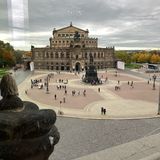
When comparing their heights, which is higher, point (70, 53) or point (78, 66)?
point (70, 53)

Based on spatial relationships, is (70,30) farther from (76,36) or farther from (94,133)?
(94,133)

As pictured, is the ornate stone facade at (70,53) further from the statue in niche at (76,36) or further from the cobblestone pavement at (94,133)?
the cobblestone pavement at (94,133)

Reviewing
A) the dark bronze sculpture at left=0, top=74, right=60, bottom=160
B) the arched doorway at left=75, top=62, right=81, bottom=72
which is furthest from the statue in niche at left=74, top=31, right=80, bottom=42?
the dark bronze sculpture at left=0, top=74, right=60, bottom=160

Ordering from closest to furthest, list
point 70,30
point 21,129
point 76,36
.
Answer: point 21,129, point 76,36, point 70,30

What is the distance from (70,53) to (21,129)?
8466 cm

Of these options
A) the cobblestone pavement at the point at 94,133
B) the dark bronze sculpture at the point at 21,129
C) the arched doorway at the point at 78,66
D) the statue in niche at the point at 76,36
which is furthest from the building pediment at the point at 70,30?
the dark bronze sculpture at the point at 21,129

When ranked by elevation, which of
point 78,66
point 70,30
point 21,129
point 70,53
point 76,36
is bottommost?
point 78,66

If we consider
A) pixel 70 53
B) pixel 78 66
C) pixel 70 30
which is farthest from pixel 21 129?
pixel 70 30

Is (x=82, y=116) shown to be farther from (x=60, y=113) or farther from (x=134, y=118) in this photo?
(x=134, y=118)

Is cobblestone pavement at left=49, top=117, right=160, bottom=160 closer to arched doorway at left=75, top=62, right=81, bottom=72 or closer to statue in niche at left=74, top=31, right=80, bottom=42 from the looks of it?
arched doorway at left=75, top=62, right=81, bottom=72

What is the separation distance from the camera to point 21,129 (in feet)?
11.1

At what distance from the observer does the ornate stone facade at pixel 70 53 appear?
87.6 metres

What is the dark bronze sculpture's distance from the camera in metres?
3.36

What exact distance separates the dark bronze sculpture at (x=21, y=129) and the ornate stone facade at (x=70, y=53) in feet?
272
